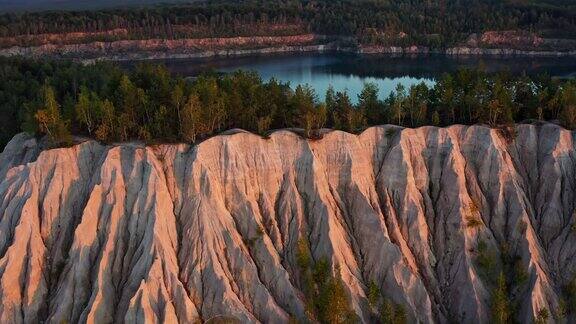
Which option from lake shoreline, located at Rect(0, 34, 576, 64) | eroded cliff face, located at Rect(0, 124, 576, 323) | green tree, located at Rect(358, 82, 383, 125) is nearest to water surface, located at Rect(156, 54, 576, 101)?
lake shoreline, located at Rect(0, 34, 576, 64)

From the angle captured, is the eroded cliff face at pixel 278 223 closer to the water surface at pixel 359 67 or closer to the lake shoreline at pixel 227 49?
the water surface at pixel 359 67

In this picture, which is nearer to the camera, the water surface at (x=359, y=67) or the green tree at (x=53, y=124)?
the green tree at (x=53, y=124)

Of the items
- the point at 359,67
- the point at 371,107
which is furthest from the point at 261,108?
the point at 359,67

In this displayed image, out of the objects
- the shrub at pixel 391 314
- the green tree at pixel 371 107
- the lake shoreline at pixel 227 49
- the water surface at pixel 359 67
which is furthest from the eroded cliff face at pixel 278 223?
the lake shoreline at pixel 227 49

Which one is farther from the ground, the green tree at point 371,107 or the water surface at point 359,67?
the green tree at point 371,107

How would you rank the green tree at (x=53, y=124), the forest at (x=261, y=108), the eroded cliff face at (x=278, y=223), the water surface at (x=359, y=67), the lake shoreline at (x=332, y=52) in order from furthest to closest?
the lake shoreline at (x=332, y=52)
the water surface at (x=359, y=67)
the forest at (x=261, y=108)
the green tree at (x=53, y=124)
the eroded cliff face at (x=278, y=223)

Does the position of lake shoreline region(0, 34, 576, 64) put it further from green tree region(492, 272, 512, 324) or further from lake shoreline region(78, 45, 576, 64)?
green tree region(492, 272, 512, 324)
